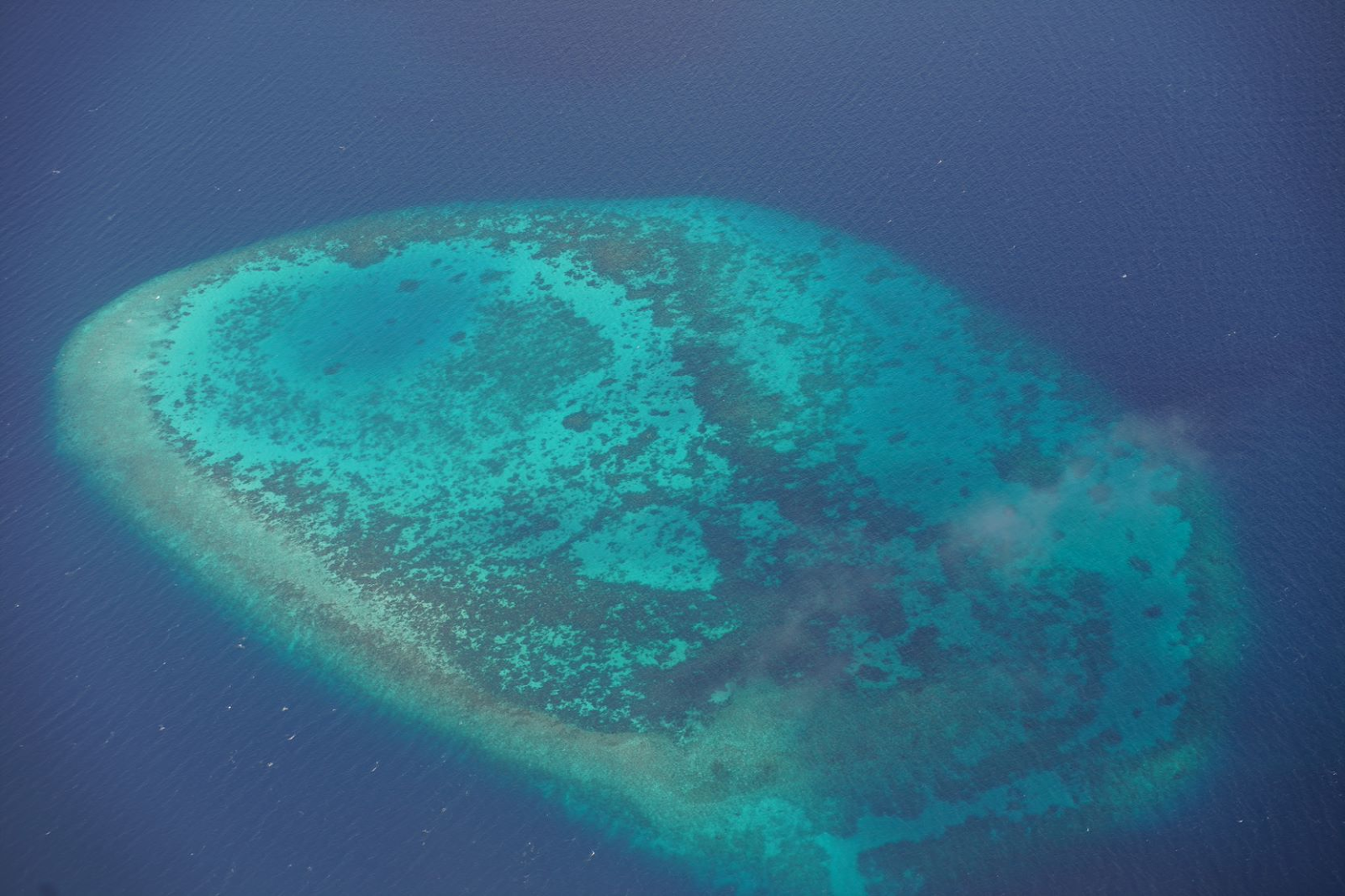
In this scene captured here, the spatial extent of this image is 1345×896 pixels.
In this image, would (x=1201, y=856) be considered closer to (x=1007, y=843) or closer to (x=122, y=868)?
(x=1007, y=843)

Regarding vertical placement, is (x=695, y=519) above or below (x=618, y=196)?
below

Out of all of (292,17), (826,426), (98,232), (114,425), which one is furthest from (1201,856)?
(292,17)

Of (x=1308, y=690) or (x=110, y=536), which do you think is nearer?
(x=1308, y=690)

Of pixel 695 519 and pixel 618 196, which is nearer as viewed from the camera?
pixel 695 519
